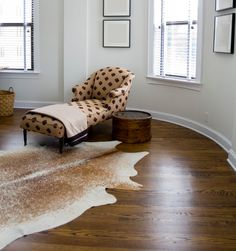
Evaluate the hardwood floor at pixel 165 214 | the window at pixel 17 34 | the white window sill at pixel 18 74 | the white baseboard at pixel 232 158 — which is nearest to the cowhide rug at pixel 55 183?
the hardwood floor at pixel 165 214

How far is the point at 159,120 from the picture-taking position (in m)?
6.21

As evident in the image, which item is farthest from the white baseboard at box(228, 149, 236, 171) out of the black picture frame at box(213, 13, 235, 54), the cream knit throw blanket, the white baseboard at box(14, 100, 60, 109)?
the white baseboard at box(14, 100, 60, 109)

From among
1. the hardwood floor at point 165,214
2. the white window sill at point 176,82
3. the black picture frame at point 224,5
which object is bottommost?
the hardwood floor at point 165,214

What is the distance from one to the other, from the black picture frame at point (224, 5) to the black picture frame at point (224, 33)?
0.08m

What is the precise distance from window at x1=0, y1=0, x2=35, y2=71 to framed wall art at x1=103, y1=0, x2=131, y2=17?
1.26 metres

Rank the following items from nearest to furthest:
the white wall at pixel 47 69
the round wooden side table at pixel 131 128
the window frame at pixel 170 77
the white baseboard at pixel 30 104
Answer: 1. the round wooden side table at pixel 131 128
2. the window frame at pixel 170 77
3. the white wall at pixel 47 69
4. the white baseboard at pixel 30 104

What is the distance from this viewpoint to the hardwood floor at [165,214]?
2529mm

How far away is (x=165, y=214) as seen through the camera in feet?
9.75

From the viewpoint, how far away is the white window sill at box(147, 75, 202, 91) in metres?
5.45

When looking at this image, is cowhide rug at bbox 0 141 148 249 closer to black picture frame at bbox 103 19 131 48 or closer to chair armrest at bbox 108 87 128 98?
chair armrest at bbox 108 87 128 98

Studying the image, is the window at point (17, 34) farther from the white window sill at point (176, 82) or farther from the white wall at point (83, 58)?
the white window sill at point (176, 82)

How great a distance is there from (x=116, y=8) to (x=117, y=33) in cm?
38

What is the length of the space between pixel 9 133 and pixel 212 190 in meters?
2.93

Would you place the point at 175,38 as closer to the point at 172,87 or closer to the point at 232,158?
the point at 172,87
